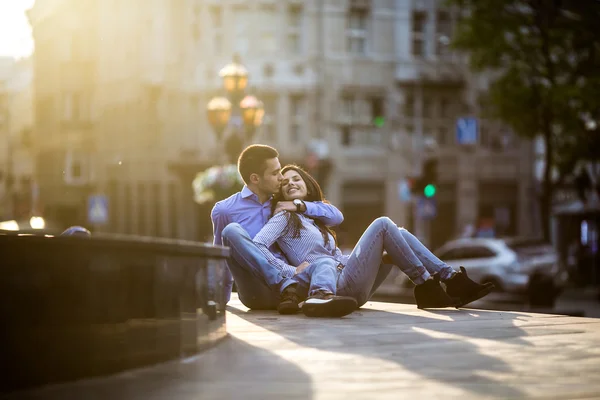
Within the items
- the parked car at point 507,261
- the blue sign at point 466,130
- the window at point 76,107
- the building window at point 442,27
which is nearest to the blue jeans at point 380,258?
the parked car at point 507,261

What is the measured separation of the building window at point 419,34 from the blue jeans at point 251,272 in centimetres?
4024

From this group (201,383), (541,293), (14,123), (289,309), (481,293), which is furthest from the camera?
(14,123)

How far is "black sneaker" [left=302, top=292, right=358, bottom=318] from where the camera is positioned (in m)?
8.05

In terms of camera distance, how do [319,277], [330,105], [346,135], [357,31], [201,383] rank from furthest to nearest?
1. [357,31]
2. [346,135]
3. [330,105]
4. [319,277]
5. [201,383]

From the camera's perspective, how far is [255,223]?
899 centimetres

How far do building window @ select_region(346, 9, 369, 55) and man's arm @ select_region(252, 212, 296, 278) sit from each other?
3965 cm

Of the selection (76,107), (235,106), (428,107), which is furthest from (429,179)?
(76,107)

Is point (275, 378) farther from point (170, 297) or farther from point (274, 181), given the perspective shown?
point (274, 181)

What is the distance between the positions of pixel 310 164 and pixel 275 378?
1560 inches

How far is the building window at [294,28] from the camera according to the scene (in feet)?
156

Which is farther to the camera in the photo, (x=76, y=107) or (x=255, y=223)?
(x=76, y=107)

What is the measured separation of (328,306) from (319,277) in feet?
0.97

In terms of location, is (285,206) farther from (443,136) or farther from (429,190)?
(443,136)

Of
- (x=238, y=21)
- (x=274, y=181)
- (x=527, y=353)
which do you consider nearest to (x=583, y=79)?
(x=238, y=21)
